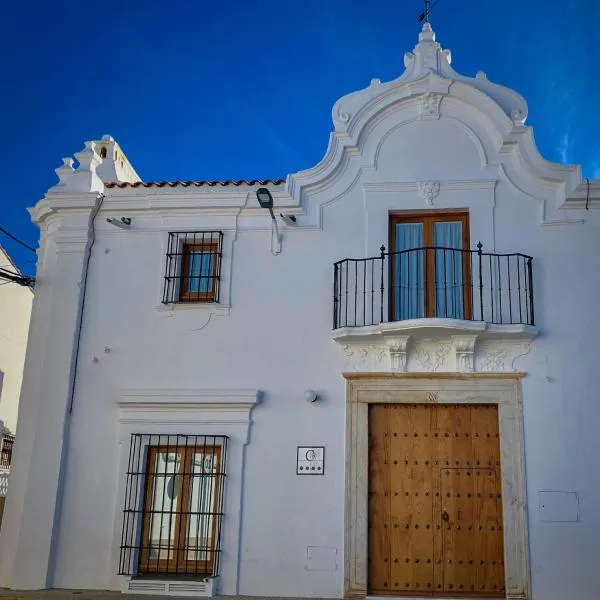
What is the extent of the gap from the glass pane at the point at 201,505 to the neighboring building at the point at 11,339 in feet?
28.1

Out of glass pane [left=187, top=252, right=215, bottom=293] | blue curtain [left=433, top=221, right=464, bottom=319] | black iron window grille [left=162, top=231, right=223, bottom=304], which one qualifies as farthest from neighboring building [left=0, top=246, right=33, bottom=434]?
blue curtain [left=433, top=221, right=464, bottom=319]

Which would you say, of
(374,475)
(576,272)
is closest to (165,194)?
(374,475)

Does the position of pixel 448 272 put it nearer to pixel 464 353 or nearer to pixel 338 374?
pixel 464 353

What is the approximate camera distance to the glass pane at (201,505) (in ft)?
34.0

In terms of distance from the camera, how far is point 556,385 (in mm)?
10172

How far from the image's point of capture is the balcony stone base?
10109 mm

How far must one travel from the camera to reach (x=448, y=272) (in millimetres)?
10906

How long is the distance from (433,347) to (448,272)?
1.11 m

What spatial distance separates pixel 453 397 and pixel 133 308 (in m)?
4.55

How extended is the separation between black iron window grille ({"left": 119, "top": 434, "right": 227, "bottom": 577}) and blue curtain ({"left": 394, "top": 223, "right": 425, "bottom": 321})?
2.96 m

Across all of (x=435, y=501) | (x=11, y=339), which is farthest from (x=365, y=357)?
(x=11, y=339)

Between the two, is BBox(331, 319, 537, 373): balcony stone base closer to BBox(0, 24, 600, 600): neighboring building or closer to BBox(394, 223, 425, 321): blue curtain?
BBox(0, 24, 600, 600): neighboring building

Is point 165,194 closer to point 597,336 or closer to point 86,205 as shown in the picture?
point 86,205

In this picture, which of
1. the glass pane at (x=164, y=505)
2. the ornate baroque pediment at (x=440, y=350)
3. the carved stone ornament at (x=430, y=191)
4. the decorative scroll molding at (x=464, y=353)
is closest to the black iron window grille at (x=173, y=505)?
the glass pane at (x=164, y=505)
